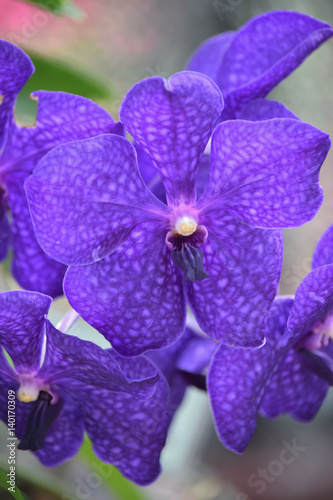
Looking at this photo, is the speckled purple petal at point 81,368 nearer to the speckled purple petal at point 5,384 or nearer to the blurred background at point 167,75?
the speckled purple petal at point 5,384

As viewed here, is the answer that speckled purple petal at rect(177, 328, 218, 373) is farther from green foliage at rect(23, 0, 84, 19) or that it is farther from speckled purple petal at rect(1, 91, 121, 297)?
green foliage at rect(23, 0, 84, 19)

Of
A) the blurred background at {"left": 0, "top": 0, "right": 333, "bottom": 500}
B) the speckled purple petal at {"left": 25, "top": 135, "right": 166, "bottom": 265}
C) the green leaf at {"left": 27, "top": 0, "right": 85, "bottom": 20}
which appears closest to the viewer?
the speckled purple petal at {"left": 25, "top": 135, "right": 166, "bottom": 265}

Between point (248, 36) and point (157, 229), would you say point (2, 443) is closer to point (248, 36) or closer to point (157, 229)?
point (157, 229)

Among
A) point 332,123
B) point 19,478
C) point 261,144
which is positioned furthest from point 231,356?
point 332,123

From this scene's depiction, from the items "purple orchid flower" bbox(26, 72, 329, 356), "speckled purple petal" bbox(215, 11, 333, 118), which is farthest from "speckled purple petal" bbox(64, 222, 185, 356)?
"speckled purple petal" bbox(215, 11, 333, 118)

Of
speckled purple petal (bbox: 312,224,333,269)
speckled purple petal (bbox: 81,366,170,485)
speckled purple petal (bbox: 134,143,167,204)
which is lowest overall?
speckled purple petal (bbox: 81,366,170,485)

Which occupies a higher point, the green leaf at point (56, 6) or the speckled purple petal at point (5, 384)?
the green leaf at point (56, 6)

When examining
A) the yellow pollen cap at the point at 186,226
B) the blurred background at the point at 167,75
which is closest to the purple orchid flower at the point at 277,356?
the yellow pollen cap at the point at 186,226
